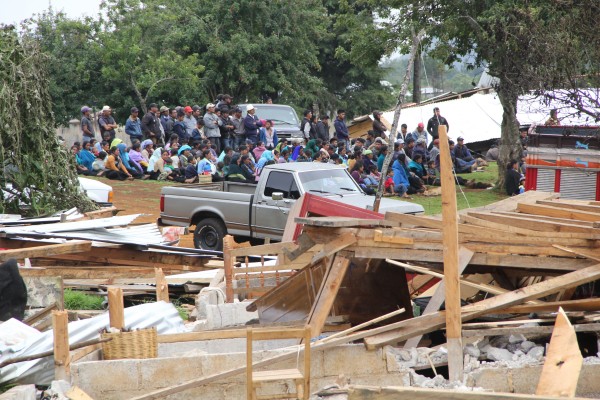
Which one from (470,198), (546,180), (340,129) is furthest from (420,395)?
(340,129)

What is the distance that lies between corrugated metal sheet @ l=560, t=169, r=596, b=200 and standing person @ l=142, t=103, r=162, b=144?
11791 millimetres

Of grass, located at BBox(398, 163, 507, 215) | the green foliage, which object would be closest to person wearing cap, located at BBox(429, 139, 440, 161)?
grass, located at BBox(398, 163, 507, 215)

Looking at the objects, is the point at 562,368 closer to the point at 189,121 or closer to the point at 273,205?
the point at 273,205

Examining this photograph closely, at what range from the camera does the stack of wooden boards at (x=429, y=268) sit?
878 cm

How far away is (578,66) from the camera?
61.7 ft

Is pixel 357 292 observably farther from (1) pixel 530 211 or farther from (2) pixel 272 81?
(2) pixel 272 81

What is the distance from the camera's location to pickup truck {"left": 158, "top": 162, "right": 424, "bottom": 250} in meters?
17.6

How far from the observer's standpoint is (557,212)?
10797 millimetres

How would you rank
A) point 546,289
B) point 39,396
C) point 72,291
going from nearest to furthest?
point 39,396 → point 546,289 → point 72,291

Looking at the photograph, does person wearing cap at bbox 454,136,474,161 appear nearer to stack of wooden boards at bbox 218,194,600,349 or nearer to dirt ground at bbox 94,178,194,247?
dirt ground at bbox 94,178,194,247

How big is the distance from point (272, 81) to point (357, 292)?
1093 inches

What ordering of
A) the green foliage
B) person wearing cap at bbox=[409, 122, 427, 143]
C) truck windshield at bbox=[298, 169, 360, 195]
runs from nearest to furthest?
the green foliage < truck windshield at bbox=[298, 169, 360, 195] < person wearing cap at bbox=[409, 122, 427, 143]

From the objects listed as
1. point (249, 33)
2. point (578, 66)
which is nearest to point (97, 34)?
point (249, 33)

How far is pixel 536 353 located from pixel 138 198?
16.4 metres
